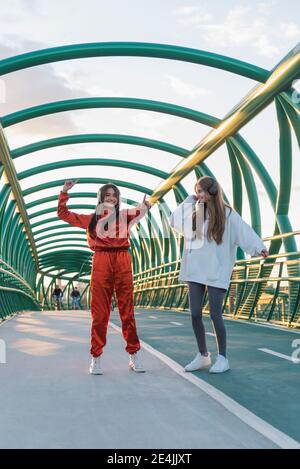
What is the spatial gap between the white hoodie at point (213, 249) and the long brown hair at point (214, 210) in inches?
2.2

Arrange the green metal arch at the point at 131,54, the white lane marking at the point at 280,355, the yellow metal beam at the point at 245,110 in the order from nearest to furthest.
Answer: the white lane marking at the point at 280,355 → the yellow metal beam at the point at 245,110 → the green metal arch at the point at 131,54

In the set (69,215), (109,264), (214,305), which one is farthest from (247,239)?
(69,215)

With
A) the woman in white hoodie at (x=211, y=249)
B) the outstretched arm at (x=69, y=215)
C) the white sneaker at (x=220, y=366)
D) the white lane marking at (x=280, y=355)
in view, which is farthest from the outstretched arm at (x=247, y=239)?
the outstretched arm at (x=69, y=215)

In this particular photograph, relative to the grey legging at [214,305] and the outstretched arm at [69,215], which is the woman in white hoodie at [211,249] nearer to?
the grey legging at [214,305]

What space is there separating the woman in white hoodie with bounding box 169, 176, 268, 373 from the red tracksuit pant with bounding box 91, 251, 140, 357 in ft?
1.72

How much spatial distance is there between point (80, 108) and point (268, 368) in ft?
32.7

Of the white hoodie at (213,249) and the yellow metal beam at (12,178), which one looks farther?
the yellow metal beam at (12,178)

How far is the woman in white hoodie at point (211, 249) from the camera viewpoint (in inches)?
224

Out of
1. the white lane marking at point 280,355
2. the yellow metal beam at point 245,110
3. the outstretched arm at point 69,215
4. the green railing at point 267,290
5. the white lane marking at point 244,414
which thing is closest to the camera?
the white lane marking at point 244,414

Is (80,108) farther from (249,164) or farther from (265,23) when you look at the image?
(265,23)

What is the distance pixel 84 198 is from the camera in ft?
91.7

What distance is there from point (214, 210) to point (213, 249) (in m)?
0.35

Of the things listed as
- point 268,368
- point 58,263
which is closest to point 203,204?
point 268,368

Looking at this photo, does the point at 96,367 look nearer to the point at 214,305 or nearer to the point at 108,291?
the point at 108,291
